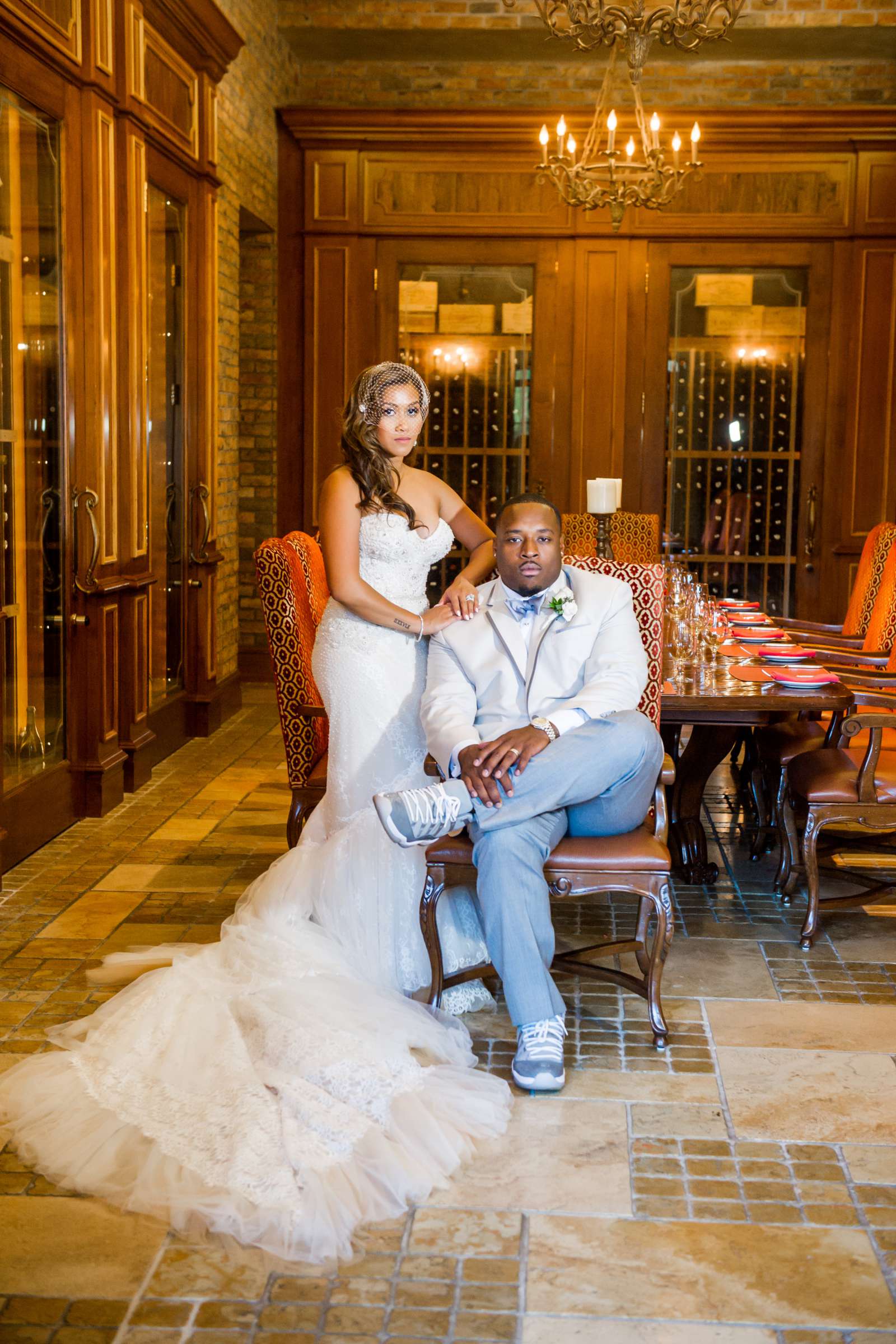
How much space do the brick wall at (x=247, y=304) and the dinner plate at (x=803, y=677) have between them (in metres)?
4.17

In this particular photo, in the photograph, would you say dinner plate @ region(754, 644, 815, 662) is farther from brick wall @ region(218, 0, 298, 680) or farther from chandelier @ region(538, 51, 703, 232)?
brick wall @ region(218, 0, 298, 680)

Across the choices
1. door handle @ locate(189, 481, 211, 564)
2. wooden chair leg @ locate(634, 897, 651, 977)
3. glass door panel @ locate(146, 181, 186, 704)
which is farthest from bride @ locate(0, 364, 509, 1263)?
door handle @ locate(189, 481, 211, 564)

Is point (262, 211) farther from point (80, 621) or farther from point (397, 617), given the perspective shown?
point (397, 617)

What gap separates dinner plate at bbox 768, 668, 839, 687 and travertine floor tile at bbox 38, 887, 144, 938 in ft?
7.13

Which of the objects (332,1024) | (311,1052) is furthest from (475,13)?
(311,1052)

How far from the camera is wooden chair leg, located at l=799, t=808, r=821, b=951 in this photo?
4.07 m

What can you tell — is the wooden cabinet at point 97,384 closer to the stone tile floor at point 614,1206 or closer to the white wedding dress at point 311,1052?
the stone tile floor at point 614,1206

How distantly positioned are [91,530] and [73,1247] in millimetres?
3513

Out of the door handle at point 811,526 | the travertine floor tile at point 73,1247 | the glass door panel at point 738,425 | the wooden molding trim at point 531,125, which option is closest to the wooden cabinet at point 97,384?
the wooden molding trim at point 531,125

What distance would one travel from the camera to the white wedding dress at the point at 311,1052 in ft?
8.40

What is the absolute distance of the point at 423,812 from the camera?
10.3 feet

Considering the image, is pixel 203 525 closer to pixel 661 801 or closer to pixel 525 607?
pixel 525 607

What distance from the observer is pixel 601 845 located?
330 centimetres

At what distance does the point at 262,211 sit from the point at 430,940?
246 inches
